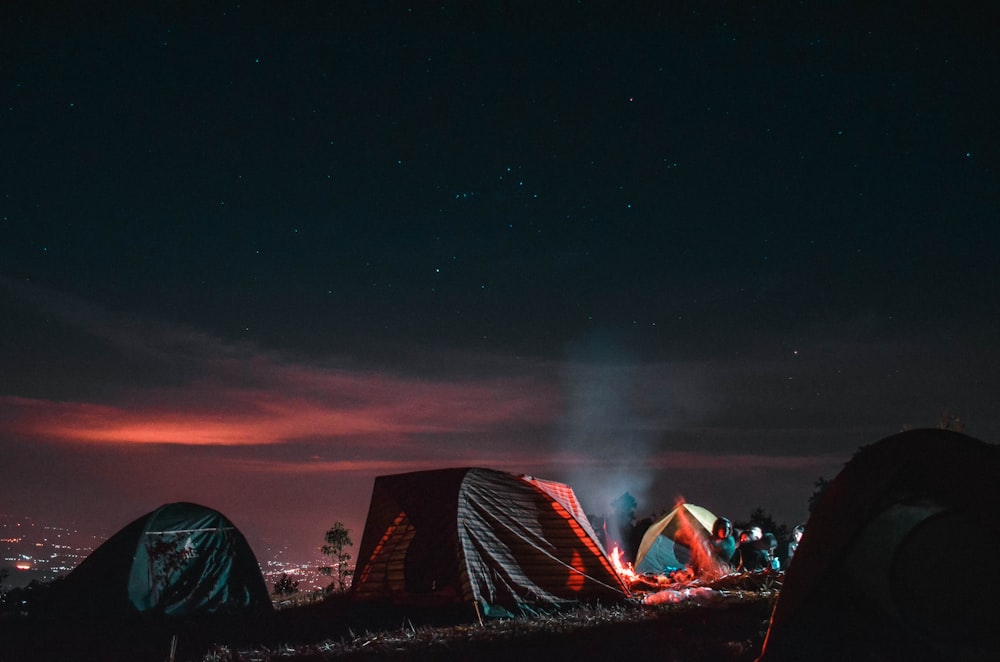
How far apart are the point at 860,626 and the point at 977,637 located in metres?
0.89

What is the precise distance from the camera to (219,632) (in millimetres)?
10938

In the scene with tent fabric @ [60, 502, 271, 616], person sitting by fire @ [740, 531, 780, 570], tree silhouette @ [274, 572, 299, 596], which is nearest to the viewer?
tent fabric @ [60, 502, 271, 616]

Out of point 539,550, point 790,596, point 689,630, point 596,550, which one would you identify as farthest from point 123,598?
point 790,596

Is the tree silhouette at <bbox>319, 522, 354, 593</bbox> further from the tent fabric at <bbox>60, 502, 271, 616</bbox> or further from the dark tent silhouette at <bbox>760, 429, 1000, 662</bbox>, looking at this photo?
the dark tent silhouette at <bbox>760, 429, 1000, 662</bbox>

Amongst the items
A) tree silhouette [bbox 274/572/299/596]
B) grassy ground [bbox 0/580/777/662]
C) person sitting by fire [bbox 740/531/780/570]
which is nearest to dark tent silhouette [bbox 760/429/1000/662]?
grassy ground [bbox 0/580/777/662]

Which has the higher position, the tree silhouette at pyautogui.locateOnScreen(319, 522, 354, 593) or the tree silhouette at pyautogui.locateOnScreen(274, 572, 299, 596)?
the tree silhouette at pyautogui.locateOnScreen(319, 522, 354, 593)

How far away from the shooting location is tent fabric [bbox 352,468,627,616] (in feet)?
37.7

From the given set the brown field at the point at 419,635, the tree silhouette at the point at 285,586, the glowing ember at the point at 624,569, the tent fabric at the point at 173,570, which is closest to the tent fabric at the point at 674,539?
the glowing ember at the point at 624,569

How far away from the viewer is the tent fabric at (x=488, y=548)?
11.5m

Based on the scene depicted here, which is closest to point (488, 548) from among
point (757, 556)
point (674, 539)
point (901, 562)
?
point (901, 562)

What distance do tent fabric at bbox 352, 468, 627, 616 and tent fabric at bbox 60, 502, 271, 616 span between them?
95.7 inches

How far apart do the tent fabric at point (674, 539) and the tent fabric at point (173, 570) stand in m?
10.7

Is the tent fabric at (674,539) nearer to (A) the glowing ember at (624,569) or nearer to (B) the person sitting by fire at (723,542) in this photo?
(B) the person sitting by fire at (723,542)

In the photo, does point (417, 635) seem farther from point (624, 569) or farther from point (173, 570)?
point (624, 569)
